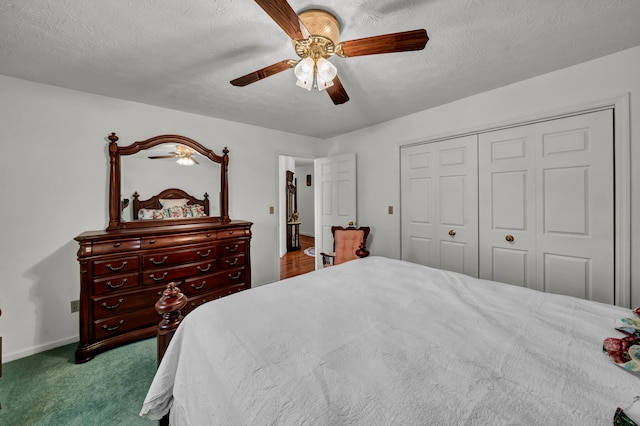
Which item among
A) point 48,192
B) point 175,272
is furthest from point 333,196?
point 48,192

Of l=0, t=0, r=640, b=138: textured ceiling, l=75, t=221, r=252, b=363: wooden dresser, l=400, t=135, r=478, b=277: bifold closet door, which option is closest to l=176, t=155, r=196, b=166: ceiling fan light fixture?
l=0, t=0, r=640, b=138: textured ceiling

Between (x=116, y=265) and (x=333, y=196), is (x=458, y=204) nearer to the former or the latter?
(x=333, y=196)

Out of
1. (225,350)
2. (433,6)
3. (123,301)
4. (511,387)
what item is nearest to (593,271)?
(511,387)

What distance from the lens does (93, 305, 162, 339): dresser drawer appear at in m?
2.14

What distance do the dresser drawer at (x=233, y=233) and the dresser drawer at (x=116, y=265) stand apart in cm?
81

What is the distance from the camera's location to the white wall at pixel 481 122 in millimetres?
1811

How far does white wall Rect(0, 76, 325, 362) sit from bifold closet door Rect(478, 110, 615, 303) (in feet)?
12.1

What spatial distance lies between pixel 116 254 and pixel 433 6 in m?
2.98

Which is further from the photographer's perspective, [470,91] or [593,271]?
[470,91]

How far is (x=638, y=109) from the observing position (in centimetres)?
178

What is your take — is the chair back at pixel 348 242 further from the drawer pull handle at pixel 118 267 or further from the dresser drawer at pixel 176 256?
the drawer pull handle at pixel 118 267

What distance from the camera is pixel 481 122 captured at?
252 centimetres

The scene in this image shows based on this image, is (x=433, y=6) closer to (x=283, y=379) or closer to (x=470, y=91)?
(x=470, y=91)

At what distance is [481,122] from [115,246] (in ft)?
12.0
